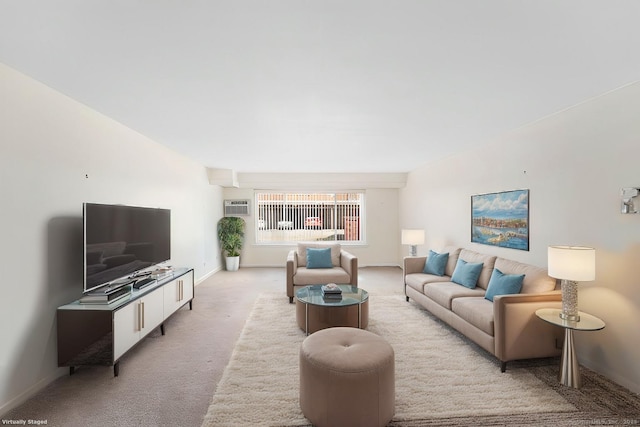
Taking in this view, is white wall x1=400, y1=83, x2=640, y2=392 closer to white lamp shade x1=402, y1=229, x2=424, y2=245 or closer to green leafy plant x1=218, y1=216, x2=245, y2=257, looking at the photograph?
white lamp shade x1=402, y1=229, x2=424, y2=245

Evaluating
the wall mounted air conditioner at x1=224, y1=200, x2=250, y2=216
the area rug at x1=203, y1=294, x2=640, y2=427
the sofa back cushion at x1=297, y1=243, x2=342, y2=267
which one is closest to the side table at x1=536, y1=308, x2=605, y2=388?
the area rug at x1=203, y1=294, x2=640, y2=427

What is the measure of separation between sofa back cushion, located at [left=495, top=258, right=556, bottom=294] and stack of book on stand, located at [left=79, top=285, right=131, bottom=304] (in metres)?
3.97

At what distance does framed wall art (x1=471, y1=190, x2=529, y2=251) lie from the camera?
134 inches

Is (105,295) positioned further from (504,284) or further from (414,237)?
(414,237)

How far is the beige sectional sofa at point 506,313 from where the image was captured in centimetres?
255

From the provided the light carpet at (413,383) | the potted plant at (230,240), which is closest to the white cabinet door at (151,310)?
the light carpet at (413,383)

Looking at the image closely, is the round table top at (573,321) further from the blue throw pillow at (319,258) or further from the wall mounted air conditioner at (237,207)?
the wall mounted air conditioner at (237,207)

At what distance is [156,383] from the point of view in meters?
2.41

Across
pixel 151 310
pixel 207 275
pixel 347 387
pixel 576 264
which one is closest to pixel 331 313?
pixel 347 387

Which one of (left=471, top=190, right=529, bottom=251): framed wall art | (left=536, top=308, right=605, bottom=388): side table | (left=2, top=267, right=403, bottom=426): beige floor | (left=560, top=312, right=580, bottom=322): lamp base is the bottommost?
(left=2, top=267, right=403, bottom=426): beige floor

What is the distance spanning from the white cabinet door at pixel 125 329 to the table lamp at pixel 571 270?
373 cm

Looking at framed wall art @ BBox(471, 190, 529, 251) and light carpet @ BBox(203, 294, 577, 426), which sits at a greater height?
framed wall art @ BBox(471, 190, 529, 251)

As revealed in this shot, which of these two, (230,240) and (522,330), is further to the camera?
(230,240)

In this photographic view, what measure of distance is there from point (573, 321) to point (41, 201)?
4.43 m
